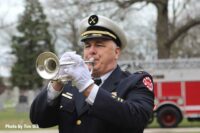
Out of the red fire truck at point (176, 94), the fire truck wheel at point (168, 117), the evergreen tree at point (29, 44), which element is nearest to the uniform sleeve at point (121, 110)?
the red fire truck at point (176, 94)

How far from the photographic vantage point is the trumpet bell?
3.09m

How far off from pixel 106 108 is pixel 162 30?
83.3 feet

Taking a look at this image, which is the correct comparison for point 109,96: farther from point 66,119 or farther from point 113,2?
point 113,2

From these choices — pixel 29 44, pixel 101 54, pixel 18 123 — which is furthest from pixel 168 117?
pixel 29 44

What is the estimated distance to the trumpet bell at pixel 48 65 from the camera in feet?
10.2

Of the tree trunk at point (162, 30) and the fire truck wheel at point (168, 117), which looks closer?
the fire truck wheel at point (168, 117)

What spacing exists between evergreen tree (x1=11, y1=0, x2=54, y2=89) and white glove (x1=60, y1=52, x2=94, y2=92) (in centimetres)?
4509

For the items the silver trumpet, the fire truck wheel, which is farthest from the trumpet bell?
the fire truck wheel

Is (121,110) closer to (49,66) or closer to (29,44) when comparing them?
(49,66)

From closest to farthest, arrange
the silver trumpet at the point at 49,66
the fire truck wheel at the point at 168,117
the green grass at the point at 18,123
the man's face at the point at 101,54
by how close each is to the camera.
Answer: the silver trumpet at the point at 49,66 < the man's face at the point at 101,54 < the green grass at the point at 18,123 < the fire truck wheel at the point at 168,117

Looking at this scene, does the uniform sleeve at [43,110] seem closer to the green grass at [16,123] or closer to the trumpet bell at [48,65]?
the trumpet bell at [48,65]

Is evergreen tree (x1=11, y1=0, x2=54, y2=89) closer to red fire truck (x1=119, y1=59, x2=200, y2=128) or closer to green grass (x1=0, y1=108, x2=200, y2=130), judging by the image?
green grass (x1=0, y1=108, x2=200, y2=130)

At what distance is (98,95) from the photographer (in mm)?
2988

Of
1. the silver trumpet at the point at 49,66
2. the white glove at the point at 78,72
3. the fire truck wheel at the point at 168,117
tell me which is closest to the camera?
the white glove at the point at 78,72
